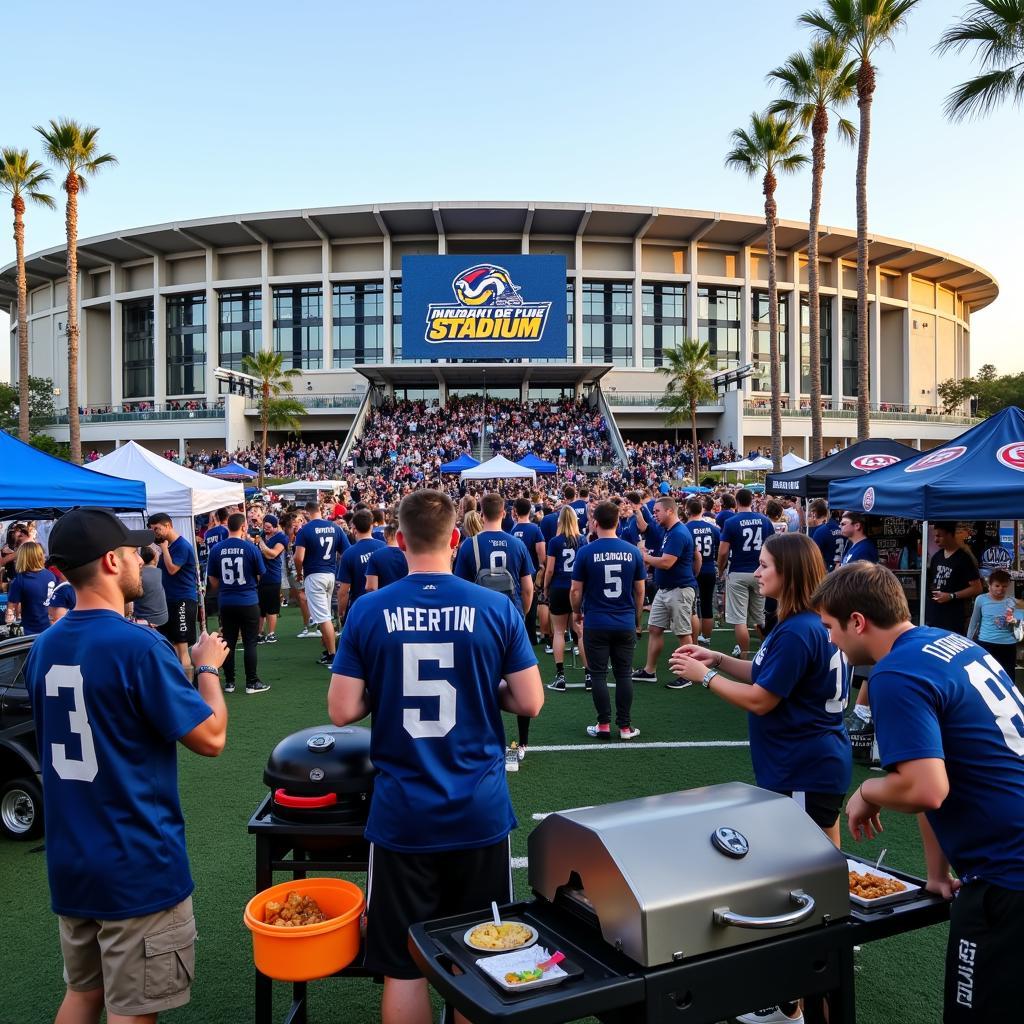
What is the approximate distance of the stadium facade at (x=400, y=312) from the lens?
50.7m

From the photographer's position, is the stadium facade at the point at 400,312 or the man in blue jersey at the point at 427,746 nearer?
the man in blue jersey at the point at 427,746

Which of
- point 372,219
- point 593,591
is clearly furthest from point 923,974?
point 372,219

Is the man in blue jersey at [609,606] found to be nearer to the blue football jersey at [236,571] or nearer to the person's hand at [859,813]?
the blue football jersey at [236,571]

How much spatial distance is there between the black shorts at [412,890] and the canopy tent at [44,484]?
201 inches

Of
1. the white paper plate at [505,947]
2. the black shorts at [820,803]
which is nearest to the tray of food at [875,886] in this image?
the black shorts at [820,803]

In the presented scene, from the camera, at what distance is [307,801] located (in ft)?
9.07

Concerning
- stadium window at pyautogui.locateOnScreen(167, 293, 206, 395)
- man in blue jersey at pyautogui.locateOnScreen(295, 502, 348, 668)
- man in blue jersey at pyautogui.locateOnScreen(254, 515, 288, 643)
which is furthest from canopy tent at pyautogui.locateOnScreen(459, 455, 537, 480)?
stadium window at pyautogui.locateOnScreen(167, 293, 206, 395)

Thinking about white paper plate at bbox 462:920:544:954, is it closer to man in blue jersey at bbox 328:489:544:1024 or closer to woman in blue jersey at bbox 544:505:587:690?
man in blue jersey at bbox 328:489:544:1024

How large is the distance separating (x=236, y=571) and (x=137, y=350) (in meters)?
61.3

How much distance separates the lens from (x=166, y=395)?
60156mm

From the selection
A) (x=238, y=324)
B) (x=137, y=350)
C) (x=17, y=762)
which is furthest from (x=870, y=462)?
(x=137, y=350)

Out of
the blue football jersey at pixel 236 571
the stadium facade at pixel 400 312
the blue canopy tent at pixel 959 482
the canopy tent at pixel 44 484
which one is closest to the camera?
the blue canopy tent at pixel 959 482

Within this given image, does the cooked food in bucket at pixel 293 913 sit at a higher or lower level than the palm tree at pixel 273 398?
lower

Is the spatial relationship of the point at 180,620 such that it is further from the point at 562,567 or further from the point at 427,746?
the point at 427,746
